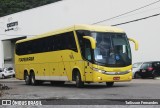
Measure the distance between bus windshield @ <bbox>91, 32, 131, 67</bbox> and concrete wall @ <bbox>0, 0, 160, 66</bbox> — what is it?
61.4 ft

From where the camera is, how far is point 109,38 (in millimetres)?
22656

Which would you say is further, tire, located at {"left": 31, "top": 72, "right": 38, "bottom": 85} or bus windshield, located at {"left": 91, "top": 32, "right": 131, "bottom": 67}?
tire, located at {"left": 31, "top": 72, "right": 38, "bottom": 85}

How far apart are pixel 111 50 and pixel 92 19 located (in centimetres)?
2809

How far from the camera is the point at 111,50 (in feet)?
73.4

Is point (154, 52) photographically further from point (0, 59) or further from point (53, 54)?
point (0, 59)

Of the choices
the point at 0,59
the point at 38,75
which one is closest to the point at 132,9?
the point at 38,75

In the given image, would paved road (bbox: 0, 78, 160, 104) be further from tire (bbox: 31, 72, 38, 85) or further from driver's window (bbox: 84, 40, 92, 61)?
tire (bbox: 31, 72, 38, 85)

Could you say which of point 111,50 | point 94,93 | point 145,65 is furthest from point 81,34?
point 145,65

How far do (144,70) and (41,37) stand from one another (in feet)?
38.0

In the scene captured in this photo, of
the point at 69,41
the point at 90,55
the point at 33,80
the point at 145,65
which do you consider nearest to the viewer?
the point at 90,55

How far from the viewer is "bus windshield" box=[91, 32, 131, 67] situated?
22.1 metres

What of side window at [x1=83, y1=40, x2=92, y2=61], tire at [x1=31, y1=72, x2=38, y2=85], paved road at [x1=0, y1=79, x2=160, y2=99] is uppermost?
side window at [x1=83, y1=40, x2=92, y2=61]

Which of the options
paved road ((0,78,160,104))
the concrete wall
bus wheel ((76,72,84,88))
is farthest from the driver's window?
the concrete wall

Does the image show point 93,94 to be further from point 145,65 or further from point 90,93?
point 145,65
